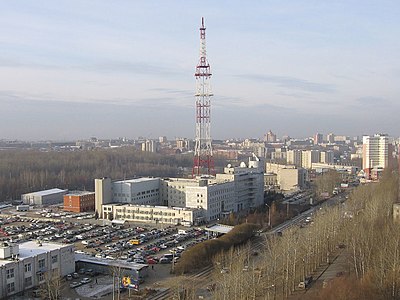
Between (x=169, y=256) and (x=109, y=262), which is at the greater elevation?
(x=109, y=262)

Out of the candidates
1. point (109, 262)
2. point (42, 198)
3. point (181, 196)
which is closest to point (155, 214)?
point (181, 196)

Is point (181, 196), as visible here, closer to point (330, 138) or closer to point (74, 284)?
point (74, 284)

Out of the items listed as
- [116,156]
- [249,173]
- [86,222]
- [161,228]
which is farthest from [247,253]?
[116,156]

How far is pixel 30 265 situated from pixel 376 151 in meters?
27.3

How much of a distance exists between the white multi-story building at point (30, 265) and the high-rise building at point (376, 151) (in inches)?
1008

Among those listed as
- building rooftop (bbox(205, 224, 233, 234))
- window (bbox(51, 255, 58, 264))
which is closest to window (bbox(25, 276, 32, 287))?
window (bbox(51, 255, 58, 264))

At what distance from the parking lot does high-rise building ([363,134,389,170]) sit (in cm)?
2120

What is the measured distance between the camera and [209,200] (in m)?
14.7

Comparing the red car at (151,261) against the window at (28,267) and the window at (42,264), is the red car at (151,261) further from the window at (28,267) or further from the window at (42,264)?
the window at (28,267)

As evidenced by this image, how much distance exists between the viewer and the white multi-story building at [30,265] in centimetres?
738

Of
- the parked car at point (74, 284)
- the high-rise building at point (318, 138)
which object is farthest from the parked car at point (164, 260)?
the high-rise building at point (318, 138)

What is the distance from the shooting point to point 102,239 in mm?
11617

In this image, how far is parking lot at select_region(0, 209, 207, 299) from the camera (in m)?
8.18

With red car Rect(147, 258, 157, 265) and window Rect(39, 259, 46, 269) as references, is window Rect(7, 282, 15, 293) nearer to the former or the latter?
window Rect(39, 259, 46, 269)
